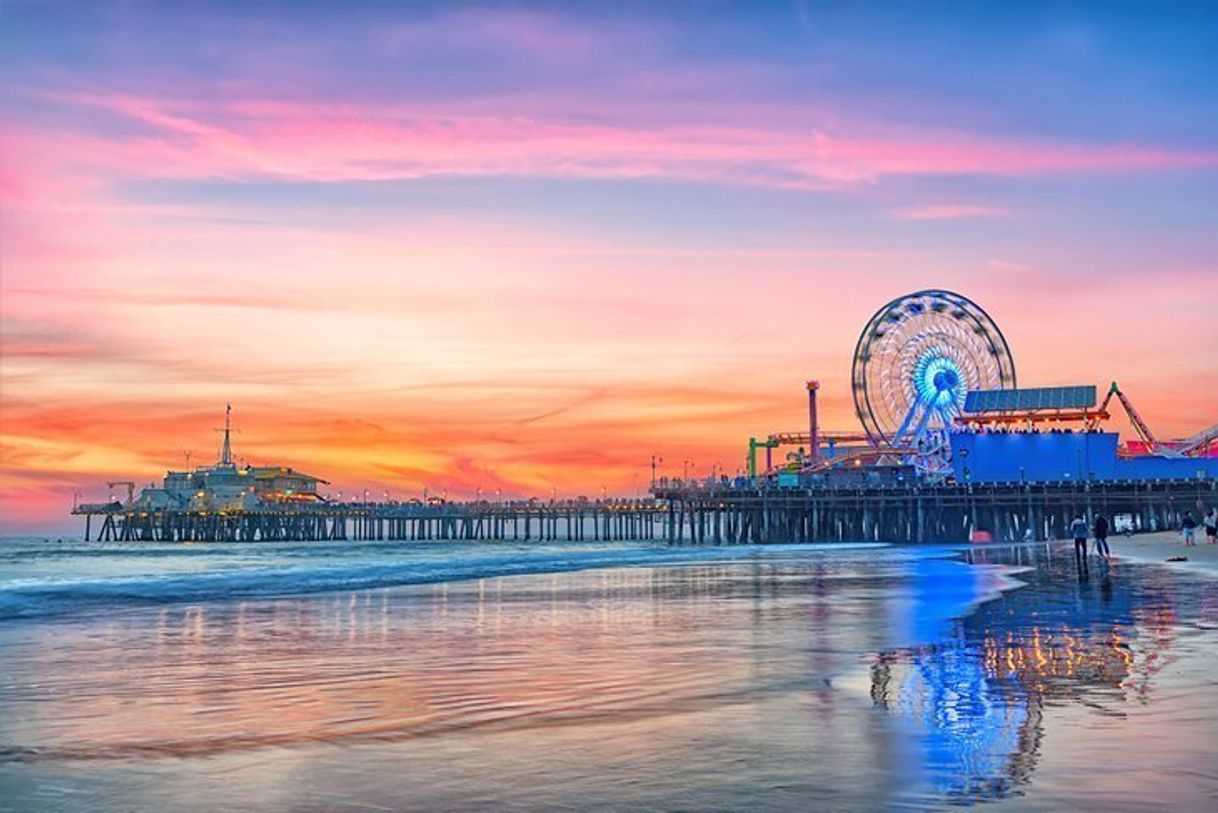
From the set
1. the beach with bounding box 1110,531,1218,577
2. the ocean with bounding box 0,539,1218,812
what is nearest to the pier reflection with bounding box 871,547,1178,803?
the ocean with bounding box 0,539,1218,812

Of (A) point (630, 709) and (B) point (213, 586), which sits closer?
(A) point (630, 709)

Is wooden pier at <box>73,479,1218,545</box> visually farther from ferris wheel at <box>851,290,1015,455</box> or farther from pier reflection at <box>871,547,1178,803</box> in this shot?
pier reflection at <box>871,547,1178,803</box>

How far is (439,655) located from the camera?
15.3 meters

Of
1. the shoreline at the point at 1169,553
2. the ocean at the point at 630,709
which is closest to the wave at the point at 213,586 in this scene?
the ocean at the point at 630,709

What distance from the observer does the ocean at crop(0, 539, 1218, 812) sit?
23.6 ft

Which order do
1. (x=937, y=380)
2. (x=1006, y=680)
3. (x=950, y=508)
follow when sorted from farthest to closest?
(x=937, y=380) → (x=950, y=508) → (x=1006, y=680)

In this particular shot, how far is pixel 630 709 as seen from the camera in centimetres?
1039

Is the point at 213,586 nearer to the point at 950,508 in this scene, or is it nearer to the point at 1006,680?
the point at 1006,680

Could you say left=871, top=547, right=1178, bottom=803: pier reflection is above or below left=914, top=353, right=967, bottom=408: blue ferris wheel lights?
below

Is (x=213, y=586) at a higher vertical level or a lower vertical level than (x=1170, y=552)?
lower

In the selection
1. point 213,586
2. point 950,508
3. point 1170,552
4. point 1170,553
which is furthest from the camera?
Result: point 950,508

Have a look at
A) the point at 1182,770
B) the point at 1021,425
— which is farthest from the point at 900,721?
the point at 1021,425

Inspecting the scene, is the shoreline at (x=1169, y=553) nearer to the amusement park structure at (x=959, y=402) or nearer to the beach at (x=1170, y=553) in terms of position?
the beach at (x=1170, y=553)

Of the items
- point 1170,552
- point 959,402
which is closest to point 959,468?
point 959,402
